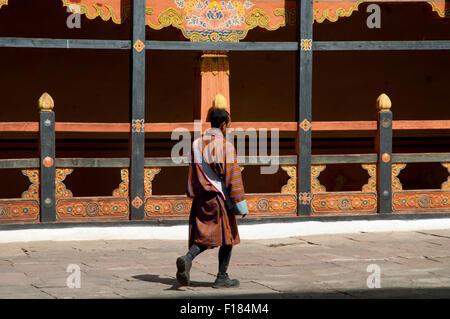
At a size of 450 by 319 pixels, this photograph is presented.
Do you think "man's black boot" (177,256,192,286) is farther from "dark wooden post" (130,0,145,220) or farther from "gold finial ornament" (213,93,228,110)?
"gold finial ornament" (213,93,228,110)

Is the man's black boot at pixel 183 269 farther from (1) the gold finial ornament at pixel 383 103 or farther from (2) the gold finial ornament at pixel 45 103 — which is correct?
(1) the gold finial ornament at pixel 383 103

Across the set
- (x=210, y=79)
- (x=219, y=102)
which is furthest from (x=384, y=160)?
(x=210, y=79)

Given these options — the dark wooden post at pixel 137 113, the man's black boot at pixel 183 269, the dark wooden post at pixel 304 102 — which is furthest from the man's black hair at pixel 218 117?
the dark wooden post at pixel 304 102

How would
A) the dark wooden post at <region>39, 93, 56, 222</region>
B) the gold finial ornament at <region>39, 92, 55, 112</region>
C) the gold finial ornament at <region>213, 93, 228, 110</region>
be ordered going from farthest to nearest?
the gold finial ornament at <region>213, 93, 228, 110</region> → the gold finial ornament at <region>39, 92, 55, 112</region> → the dark wooden post at <region>39, 93, 56, 222</region>

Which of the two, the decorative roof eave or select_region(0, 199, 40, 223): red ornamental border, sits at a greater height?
the decorative roof eave

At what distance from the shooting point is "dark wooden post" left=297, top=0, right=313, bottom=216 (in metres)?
10.8

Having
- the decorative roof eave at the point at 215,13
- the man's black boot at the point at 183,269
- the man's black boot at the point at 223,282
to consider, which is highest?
the decorative roof eave at the point at 215,13

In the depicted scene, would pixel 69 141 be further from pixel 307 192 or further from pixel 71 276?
pixel 71 276

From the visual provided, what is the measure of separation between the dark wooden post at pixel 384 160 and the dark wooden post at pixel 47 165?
382 cm

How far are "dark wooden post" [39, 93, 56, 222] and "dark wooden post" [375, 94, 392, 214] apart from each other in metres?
3.82

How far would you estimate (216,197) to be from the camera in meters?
7.41

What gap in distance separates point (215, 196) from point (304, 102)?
12.2 ft

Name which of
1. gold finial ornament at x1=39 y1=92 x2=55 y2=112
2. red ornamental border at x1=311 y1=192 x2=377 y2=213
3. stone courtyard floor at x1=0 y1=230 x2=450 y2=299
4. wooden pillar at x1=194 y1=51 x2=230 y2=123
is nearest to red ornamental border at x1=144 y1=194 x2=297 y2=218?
red ornamental border at x1=311 y1=192 x2=377 y2=213

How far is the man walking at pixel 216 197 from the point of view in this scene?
7.35 meters
